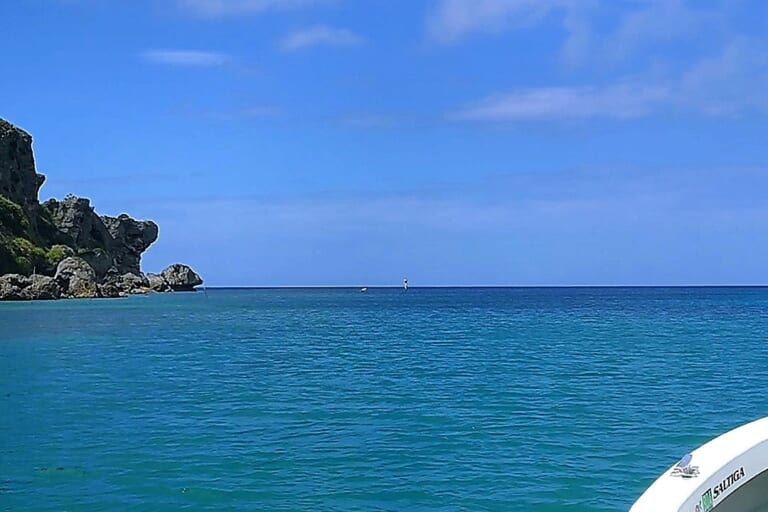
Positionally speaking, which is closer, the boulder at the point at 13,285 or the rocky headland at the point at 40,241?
the boulder at the point at 13,285

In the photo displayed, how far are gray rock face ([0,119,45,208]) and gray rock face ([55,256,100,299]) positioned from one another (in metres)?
15.1

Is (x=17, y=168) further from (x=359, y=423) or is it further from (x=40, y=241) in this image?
(x=359, y=423)

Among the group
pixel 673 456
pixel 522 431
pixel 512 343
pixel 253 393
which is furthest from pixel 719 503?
pixel 512 343

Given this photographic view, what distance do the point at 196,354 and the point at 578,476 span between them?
3273 centimetres

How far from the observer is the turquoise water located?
15500 millimetres

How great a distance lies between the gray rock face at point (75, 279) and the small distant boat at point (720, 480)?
447ft

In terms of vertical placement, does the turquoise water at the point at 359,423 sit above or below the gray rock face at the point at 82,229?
below

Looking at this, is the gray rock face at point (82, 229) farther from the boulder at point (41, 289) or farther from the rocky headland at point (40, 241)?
the boulder at point (41, 289)

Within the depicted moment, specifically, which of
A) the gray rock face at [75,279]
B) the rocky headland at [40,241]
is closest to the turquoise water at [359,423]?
the rocky headland at [40,241]

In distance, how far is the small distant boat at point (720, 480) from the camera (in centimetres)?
645

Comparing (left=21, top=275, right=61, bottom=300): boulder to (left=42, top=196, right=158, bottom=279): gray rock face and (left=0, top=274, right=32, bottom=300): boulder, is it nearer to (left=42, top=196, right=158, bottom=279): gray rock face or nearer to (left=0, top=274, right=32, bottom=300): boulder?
(left=0, top=274, right=32, bottom=300): boulder

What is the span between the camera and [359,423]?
22.7m

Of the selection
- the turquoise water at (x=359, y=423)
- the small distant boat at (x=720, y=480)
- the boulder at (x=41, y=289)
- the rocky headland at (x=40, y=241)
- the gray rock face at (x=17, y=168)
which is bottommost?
the turquoise water at (x=359, y=423)

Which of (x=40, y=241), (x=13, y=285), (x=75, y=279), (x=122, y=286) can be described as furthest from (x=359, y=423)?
(x=122, y=286)
